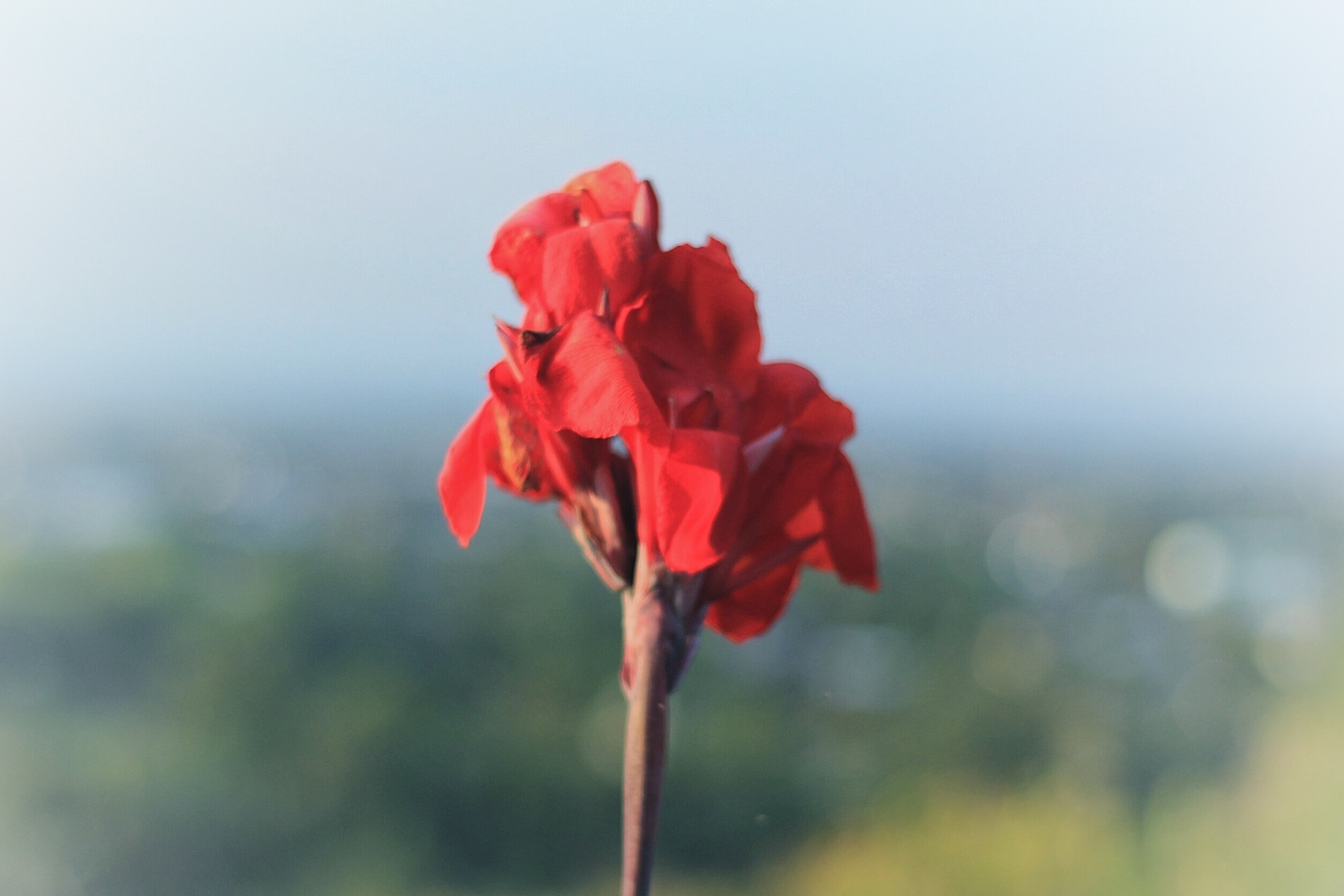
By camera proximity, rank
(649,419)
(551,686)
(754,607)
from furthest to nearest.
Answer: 1. (551,686)
2. (754,607)
3. (649,419)

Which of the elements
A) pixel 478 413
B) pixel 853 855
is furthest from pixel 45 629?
pixel 478 413

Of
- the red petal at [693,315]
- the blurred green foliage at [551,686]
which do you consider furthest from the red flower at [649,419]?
the blurred green foliage at [551,686]

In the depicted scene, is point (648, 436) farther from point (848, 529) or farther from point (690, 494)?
point (848, 529)

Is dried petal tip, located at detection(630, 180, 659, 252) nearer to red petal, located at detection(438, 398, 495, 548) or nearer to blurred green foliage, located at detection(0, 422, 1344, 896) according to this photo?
red petal, located at detection(438, 398, 495, 548)

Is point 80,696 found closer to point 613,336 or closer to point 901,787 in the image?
point 901,787

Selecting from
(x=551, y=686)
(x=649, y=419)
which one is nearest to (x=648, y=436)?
(x=649, y=419)

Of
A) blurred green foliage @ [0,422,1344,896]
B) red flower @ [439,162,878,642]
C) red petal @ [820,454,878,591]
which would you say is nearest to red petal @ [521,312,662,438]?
red flower @ [439,162,878,642]
